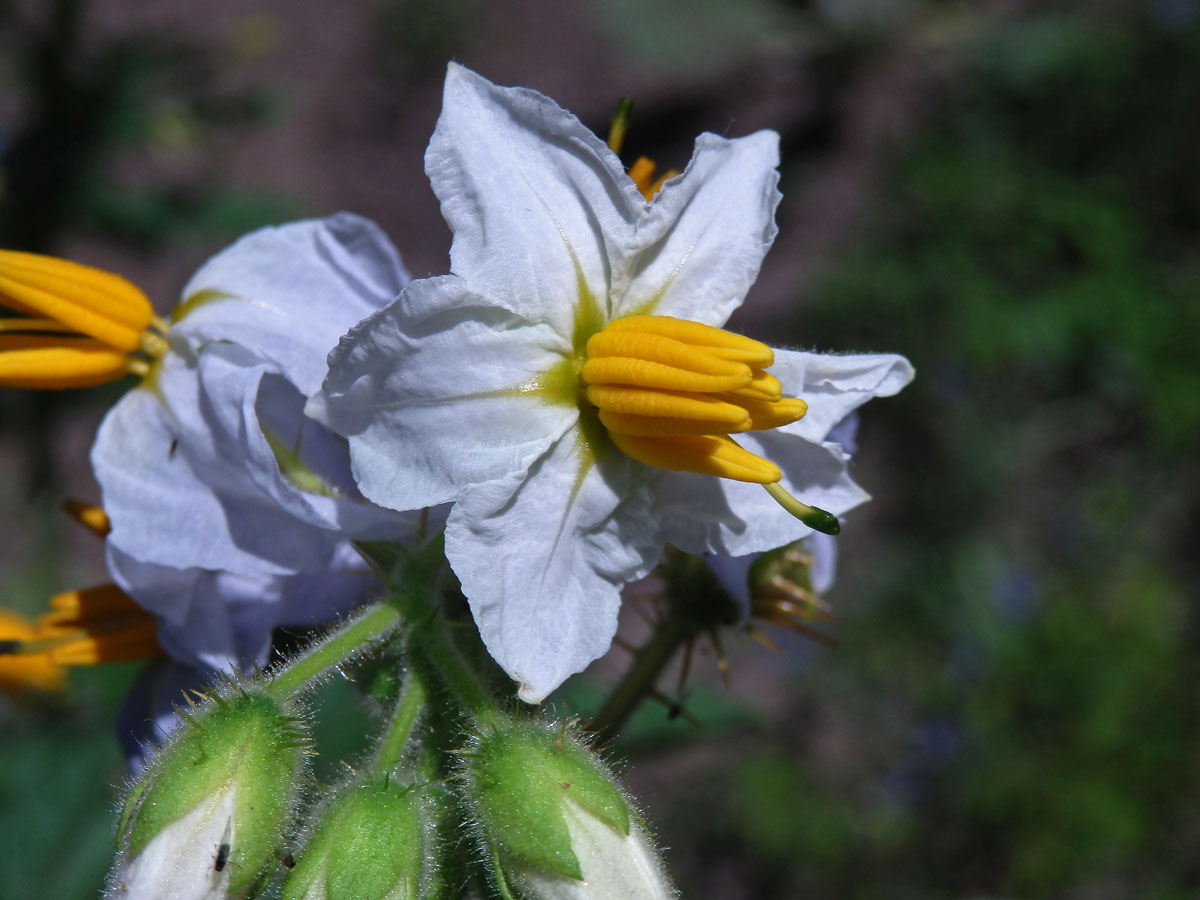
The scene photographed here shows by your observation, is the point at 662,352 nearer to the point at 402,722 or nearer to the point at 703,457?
the point at 703,457

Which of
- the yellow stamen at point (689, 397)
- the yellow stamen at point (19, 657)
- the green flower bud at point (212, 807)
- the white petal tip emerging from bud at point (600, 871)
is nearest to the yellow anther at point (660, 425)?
the yellow stamen at point (689, 397)

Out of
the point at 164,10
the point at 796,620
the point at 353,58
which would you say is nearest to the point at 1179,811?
the point at 796,620

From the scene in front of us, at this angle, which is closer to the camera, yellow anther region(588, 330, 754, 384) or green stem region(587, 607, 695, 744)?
yellow anther region(588, 330, 754, 384)

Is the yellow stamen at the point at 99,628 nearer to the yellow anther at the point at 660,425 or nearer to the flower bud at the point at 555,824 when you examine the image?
the flower bud at the point at 555,824

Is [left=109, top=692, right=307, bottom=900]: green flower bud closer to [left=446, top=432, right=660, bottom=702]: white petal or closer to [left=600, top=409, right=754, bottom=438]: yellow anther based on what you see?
[left=446, top=432, right=660, bottom=702]: white petal

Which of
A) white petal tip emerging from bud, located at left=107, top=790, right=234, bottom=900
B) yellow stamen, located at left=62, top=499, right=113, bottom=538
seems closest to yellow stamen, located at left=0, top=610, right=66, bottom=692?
yellow stamen, located at left=62, top=499, right=113, bottom=538

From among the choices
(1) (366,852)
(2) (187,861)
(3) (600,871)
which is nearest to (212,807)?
(2) (187,861)
